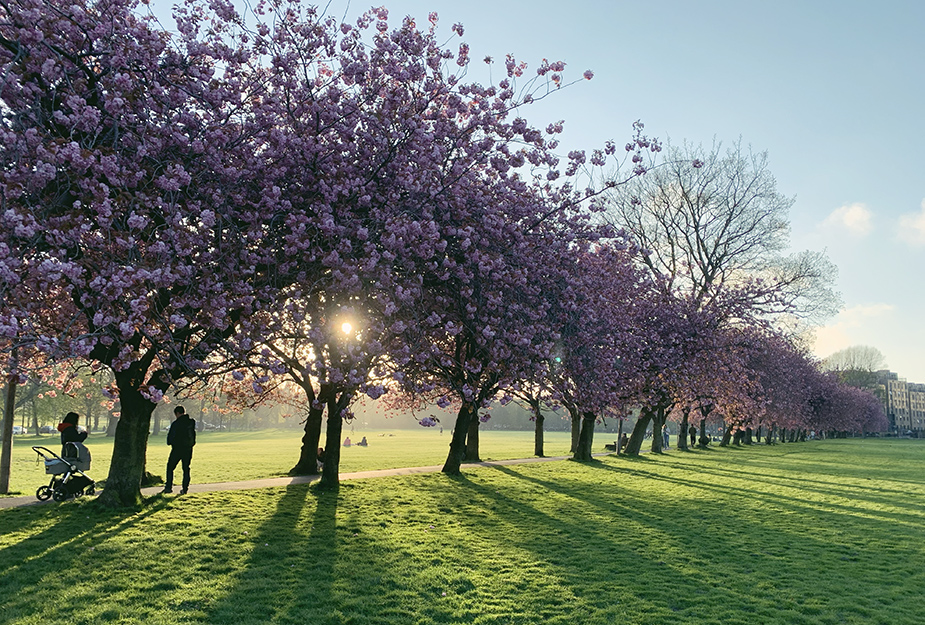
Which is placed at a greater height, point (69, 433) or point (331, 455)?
point (69, 433)

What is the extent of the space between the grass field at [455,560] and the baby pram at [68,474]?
0.98m

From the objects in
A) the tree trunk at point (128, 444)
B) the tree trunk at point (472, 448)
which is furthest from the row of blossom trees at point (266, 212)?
the tree trunk at point (472, 448)

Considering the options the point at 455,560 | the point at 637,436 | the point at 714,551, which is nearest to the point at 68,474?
the point at 455,560

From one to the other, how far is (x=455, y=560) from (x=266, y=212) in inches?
266

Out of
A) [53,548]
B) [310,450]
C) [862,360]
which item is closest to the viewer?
[53,548]

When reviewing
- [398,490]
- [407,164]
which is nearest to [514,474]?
[398,490]

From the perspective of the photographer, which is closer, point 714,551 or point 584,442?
point 714,551

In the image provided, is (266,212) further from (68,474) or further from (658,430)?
(658,430)

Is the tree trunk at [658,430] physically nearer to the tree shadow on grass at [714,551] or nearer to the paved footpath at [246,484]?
the paved footpath at [246,484]

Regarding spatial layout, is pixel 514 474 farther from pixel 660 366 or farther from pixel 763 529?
pixel 763 529

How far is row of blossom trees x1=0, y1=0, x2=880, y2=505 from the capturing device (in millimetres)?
9180

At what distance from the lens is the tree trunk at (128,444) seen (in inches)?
561

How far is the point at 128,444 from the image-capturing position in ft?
47.0

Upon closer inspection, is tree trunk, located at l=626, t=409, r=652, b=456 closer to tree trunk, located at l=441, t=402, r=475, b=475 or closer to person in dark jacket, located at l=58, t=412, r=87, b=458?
tree trunk, located at l=441, t=402, r=475, b=475
